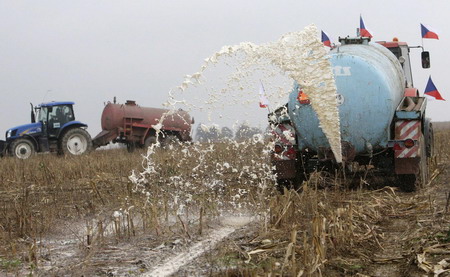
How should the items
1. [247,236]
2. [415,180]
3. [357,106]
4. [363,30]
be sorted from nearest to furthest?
[247,236] → [357,106] → [415,180] → [363,30]

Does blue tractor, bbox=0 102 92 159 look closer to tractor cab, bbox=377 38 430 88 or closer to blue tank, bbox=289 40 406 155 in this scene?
tractor cab, bbox=377 38 430 88

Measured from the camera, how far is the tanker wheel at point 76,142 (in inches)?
850

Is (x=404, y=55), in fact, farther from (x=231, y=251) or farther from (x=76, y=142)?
(x=76, y=142)

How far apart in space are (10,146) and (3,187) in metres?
10.5

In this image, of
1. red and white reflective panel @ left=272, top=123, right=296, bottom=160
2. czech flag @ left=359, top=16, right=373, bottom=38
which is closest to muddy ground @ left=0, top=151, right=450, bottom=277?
red and white reflective panel @ left=272, top=123, right=296, bottom=160

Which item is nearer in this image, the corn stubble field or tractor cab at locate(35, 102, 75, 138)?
A: the corn stubble field

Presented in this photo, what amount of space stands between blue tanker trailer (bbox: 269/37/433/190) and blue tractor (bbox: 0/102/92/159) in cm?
1387

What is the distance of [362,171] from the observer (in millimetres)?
9688

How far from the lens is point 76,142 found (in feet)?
72.3

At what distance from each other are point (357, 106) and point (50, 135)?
1543 cm

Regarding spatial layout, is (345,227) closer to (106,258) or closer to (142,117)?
(106,258)

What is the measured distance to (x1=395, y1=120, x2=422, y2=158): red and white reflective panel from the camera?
28.3 feet

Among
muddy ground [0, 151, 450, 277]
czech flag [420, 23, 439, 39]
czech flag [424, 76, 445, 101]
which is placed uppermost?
czech flag [420, 23, 439, 39]

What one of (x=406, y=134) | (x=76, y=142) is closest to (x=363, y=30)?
(x=406, y=134)
